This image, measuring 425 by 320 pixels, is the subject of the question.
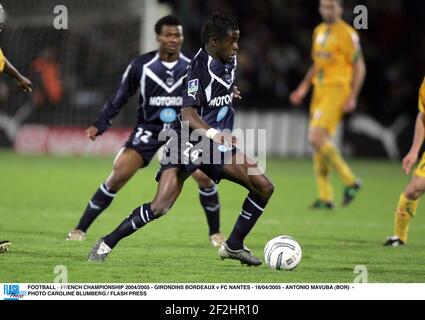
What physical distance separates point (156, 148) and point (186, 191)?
5558mm

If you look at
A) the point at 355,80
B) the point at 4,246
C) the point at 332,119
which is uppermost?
the point at 355,80

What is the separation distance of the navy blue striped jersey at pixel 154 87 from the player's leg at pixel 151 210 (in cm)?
159

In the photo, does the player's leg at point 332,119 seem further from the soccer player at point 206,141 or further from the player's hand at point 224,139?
the player's hand at point 224,139

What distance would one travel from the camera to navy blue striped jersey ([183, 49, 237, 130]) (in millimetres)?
7691

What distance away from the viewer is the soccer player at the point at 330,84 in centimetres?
1276

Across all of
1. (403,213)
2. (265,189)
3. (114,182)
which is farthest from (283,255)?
(114,182)

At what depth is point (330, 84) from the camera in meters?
12.9

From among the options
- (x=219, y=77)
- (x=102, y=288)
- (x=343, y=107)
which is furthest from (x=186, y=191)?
(x=102, y=288)

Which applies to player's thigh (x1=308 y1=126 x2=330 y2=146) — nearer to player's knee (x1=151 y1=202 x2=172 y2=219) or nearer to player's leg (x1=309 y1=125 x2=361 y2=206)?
player's leg (x1=309 y1=125 x2=361 y2=206)

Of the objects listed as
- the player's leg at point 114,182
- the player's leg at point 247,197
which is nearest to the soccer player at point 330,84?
the player's leg at point 114,182

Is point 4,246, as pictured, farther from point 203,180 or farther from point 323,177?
point 323,177

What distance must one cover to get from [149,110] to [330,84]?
4178mm

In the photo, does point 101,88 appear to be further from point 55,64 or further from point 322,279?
point 322,279

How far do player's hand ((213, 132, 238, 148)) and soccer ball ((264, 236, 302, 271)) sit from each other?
3.35 ft
